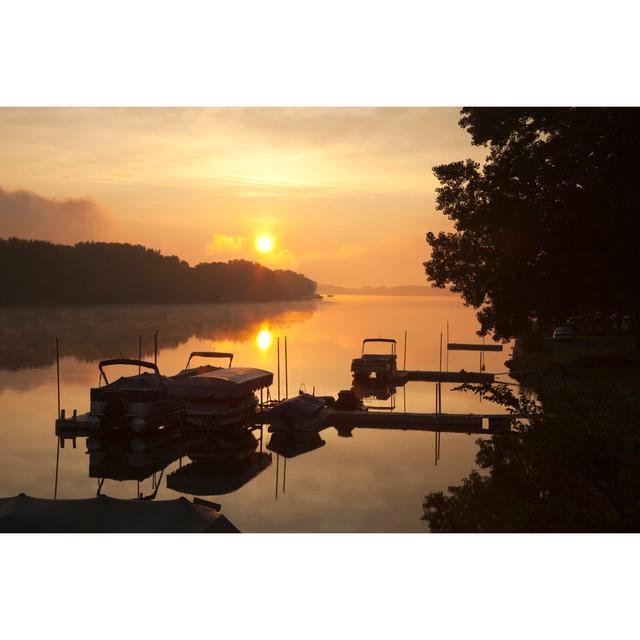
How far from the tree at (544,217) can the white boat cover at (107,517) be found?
18.3 metres

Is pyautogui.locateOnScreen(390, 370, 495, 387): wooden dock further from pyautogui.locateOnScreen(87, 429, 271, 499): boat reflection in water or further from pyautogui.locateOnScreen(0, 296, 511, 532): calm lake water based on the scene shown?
pyautogui.locateOnScreen(87, 429, 271, 499): boat reflection in water

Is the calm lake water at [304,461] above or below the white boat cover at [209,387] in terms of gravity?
below

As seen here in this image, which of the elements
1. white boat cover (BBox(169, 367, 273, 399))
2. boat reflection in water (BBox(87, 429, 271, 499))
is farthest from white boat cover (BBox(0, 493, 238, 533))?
white boat cover (BBox(169, 367, 273, 399))

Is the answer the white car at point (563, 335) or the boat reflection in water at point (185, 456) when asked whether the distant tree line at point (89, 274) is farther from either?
the boat reflection in water at point (185, 456)

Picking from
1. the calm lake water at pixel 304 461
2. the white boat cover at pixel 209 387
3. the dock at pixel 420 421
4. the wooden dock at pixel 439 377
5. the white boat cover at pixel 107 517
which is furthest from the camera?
the wooden dock at pixel 439 377

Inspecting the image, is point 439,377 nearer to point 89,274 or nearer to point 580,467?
point 580,467

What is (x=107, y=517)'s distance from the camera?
13.4m

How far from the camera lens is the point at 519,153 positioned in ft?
96.7

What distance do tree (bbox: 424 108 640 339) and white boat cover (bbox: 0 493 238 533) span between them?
18.3m

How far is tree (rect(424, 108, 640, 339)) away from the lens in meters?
25.6

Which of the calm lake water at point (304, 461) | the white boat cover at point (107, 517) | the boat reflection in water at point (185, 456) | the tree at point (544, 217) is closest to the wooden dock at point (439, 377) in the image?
the calm lake water at point (304, 461)

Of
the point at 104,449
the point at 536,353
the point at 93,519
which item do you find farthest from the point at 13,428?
the point at 536,353

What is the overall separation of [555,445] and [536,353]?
39.9 metres

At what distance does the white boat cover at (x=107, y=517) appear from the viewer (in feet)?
43.4
